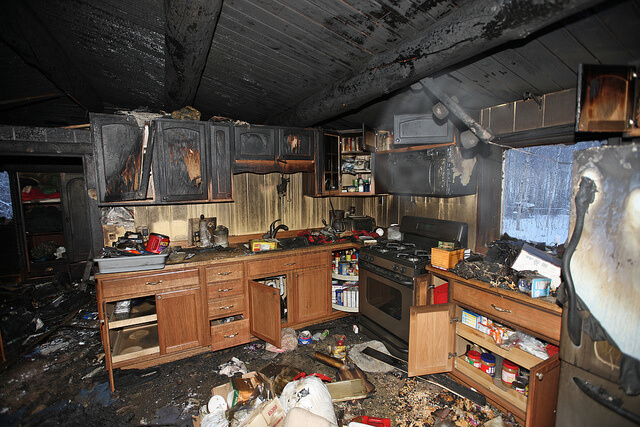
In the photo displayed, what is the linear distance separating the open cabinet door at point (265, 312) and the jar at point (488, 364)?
1.86 meters

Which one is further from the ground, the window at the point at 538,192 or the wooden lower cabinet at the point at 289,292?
the window at the point at 538,192

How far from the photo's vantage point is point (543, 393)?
178 cm

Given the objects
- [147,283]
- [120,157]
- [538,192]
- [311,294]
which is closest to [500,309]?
[538,192]

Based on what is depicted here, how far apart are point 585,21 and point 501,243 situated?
171 cm

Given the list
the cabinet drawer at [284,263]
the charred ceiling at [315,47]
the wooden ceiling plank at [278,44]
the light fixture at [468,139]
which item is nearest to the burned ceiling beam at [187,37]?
the charred ceiling at [315,47]

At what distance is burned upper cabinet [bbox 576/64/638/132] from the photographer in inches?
70.9

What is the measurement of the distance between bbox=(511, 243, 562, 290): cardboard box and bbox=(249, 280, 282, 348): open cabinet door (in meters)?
2.12

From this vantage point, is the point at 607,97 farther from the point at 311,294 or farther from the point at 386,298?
the point at 311,294

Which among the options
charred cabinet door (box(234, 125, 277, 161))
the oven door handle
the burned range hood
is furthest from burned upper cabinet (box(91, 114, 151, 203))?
the oven door handle

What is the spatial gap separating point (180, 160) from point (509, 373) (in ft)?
11.9

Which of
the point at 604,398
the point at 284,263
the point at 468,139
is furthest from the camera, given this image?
the point at 284,263

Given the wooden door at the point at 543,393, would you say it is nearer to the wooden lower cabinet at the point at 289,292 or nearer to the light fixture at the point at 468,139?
the light fixture at the point at 468,139

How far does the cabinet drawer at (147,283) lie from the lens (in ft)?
8.93

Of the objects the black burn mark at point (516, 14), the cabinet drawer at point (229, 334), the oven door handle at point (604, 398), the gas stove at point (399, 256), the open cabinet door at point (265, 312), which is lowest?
the cabinet drawer at point (229, 334)
